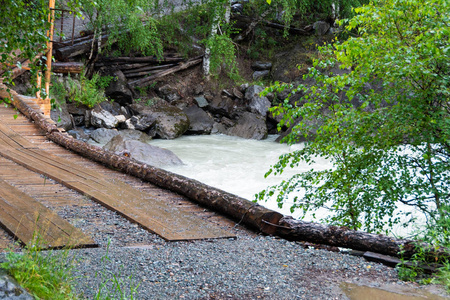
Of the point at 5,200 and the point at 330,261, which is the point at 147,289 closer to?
the point at 330,261

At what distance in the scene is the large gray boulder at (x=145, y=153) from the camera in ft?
36.3

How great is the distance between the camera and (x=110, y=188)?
5820mm

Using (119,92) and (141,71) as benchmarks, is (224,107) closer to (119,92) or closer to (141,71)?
(141,71)

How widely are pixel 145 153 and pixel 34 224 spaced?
7.23 meters

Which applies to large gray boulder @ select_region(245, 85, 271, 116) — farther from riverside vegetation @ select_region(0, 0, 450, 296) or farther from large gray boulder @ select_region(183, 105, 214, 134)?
riverside vegetation @ select_region(0, 0, 450, 296)

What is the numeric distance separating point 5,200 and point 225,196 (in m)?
2.42

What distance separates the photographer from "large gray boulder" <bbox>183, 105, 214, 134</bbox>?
16384mm

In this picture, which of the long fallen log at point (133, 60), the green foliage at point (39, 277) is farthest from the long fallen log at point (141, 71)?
the green foliage at point (39, 277)

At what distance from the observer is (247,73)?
19875 mm

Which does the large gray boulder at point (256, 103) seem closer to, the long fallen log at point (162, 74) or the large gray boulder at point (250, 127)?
the large gray boulder at point (250, 127)

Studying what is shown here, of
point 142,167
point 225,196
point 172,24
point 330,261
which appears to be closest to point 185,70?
point 172,24

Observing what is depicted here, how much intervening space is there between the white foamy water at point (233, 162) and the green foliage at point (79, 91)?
2.71 metres

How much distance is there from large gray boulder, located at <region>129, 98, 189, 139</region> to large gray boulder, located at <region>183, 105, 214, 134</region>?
388 mm

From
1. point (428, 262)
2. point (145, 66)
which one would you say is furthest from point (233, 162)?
point (428, 262)
